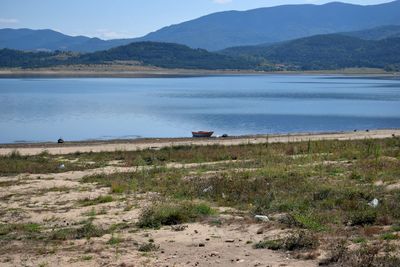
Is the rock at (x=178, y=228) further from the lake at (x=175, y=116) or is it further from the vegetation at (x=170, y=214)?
the lake at (x=175, y=116)

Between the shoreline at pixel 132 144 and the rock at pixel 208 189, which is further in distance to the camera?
the shoreline at pixel 132 144

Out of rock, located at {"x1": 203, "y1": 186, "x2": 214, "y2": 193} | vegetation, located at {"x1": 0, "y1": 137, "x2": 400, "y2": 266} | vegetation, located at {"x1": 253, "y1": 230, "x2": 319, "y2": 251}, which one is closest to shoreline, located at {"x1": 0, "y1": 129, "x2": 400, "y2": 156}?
vegetation, located at {"x1": 0, "y1": 137, "x2": 400, "y2": 266}

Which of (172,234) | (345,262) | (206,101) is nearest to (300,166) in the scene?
(172,234)

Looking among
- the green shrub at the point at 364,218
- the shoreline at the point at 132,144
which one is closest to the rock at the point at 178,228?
the green shrub at the point at 364,218

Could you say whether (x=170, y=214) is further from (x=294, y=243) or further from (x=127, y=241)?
(x=294, y=243)

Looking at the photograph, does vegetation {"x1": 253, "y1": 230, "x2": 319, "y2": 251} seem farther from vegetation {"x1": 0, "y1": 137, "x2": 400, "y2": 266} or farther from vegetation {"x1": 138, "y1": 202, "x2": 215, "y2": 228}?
vegetation {"x1": 138, "y1": 202, "x2": 215, "y2": 228}

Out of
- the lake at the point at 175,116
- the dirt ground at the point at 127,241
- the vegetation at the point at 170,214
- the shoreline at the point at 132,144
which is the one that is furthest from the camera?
the lake at the point at 175,116

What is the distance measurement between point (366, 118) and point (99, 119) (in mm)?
26950

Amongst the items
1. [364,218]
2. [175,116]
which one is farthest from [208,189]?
[175,116]

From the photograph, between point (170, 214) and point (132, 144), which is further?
point (132, 144)

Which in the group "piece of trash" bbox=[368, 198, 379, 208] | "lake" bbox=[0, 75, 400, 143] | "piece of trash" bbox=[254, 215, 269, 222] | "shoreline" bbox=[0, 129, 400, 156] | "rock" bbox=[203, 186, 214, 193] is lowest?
"lake" bbox=[0, 75, 400, 143]

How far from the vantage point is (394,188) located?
14.3 metres

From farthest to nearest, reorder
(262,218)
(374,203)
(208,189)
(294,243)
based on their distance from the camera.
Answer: (208,189), (374,203), (262,218), (294,243)

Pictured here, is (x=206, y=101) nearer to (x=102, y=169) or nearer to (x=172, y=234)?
(x=102, y=169)
